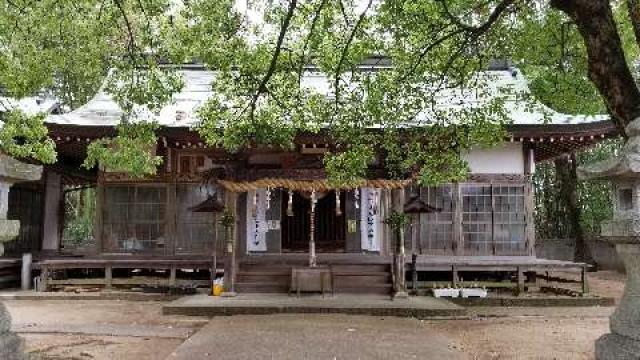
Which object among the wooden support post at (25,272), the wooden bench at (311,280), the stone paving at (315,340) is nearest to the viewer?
the stone paving at (315,340)

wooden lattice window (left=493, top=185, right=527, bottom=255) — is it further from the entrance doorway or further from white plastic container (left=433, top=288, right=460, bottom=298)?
the entrance doorway

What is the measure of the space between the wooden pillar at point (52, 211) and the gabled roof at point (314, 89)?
309cm

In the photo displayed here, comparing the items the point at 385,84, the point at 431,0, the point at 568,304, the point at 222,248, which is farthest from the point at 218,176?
the point at 568,304

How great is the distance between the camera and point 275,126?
9508mm

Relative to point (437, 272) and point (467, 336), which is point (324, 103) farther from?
point (437, 272)

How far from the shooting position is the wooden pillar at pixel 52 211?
18.0 metres

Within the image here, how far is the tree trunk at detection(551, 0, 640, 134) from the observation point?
6.52 metres

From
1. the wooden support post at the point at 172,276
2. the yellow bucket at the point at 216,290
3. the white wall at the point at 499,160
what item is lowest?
the yellow bucket at the point at 216,290

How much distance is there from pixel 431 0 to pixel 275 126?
11.1 feet

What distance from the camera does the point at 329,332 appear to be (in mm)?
9039

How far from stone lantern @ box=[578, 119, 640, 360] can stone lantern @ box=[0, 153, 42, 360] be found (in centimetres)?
591

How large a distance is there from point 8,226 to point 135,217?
1000 cm

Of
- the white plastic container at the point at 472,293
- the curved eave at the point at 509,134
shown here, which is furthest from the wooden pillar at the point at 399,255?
the curved eave at the point at 509,134

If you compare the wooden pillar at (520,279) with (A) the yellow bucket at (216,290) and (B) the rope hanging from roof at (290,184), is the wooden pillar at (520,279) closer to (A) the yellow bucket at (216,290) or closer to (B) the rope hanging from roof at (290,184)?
(B) the rope hanging from roof at (290,184)
